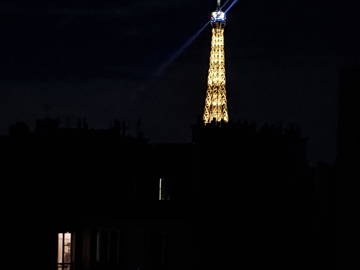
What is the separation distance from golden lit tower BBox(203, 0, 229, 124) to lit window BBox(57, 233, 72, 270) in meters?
44.5

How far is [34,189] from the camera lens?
84.8ft

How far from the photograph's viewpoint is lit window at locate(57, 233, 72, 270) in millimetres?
25125

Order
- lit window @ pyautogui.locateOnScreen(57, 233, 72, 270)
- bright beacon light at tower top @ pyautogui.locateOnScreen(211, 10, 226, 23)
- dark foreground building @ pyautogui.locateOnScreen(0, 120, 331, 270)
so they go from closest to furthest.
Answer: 1. lit window @ pyautogui.locateOnScreen(57, 233, 72, 270)
2. dark foreground building @ pyautogui.locateOnScreen(0, 120, 331, 270)
3. bright beacon light at tower top @ pyautogui.locateOnScreen(211, 10, 226, 23)

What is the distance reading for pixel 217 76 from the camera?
72.3 metres

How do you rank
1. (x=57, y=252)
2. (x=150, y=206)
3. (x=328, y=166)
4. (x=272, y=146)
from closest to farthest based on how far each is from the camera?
(x=57, y=252) < (x=150, y=206) < (x=272, y=146) < (x=328, y=166)

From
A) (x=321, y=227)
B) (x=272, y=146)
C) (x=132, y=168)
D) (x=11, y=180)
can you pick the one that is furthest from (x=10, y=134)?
(x=321, y=227)

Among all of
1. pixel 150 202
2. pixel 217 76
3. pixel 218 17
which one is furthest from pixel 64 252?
pixel 218 17

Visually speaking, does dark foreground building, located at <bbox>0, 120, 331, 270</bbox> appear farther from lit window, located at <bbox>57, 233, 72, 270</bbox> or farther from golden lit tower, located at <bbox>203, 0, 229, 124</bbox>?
golden lit tower, located at <bbox>203, 0, 229, 124</bbox>

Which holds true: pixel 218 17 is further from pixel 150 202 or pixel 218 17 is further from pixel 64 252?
pixel 64 252

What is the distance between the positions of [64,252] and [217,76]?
47.9 metres

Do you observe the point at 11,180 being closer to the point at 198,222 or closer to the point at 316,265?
the point at 198,222

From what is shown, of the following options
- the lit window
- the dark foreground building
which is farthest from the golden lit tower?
the lit window

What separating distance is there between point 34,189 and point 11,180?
61cm

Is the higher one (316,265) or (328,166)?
(328,166)
